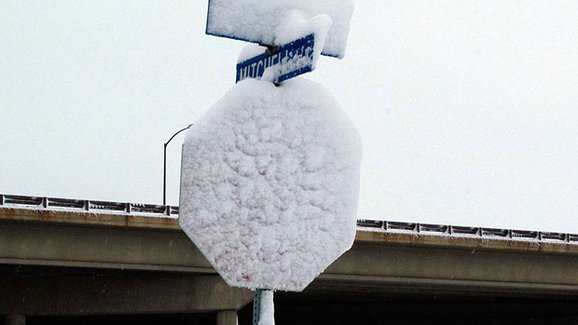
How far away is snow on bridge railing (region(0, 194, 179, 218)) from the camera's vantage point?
29531 millimetres

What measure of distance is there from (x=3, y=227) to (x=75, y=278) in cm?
463

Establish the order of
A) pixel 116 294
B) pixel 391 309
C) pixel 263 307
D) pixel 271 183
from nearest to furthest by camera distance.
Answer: pixel 271 183 < pixel 263 307 < pixel 116 294 < pixel 391 309

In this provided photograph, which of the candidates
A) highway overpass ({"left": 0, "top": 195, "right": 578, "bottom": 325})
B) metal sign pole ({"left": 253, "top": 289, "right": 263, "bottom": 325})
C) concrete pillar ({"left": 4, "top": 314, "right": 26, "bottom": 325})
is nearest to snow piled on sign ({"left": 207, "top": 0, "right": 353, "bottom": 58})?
metal sign pole ({"left": 253, "top": 289, "right": 263, "bottom": 325})

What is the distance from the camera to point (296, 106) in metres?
5.96

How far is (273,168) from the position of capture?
5801 mm

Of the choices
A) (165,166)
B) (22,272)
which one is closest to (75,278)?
(22,272)

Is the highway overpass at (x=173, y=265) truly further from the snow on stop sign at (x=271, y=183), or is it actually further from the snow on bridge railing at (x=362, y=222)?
the snow on stop sign at (x=271, y=183)

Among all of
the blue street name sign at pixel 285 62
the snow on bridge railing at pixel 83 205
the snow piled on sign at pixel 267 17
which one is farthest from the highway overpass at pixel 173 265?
the snow piled on sign at pixel 267 17

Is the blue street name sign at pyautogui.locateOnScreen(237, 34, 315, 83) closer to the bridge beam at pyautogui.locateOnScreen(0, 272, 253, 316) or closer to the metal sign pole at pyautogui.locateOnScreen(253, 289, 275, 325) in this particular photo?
the metal sign pole at pyautogui.locateOnScreen(253, 289, 275, 325)

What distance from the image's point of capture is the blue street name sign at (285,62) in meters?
5.64

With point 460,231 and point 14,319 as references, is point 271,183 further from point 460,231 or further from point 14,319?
point 460,231

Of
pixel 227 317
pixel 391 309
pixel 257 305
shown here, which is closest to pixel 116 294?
pixel 227 317

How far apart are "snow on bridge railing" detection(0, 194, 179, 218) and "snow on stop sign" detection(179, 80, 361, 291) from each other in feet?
80.9

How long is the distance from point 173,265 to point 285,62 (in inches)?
1075
